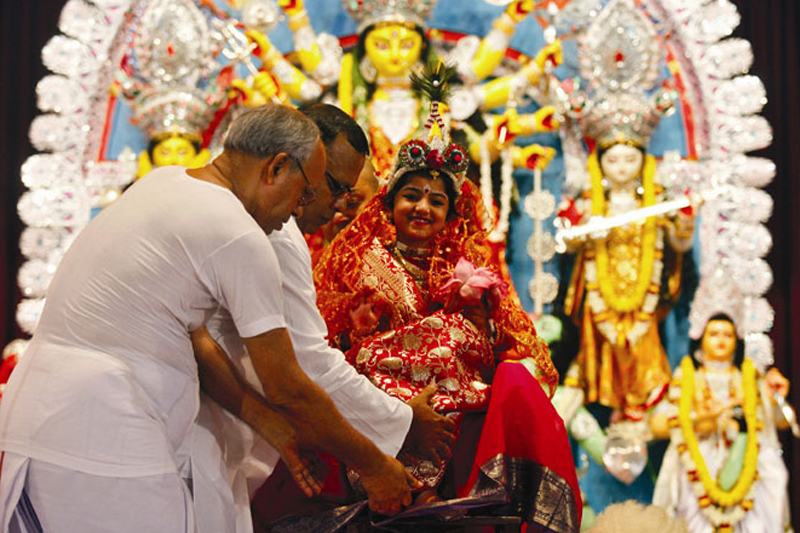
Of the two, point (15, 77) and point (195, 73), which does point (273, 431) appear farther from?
point (15, 77)

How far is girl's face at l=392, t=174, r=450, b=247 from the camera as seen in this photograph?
331cm

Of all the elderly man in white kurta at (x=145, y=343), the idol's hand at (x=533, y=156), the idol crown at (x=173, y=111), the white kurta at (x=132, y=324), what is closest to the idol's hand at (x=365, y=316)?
the elderly man in white kurta at (x=145, y=343)

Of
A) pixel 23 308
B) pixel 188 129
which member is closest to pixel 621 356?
pixel 188 129

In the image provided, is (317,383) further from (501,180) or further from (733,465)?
(733,465)

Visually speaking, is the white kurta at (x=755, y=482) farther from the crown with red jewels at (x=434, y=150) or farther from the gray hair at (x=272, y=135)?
the gray hair at (x=272, y=135)

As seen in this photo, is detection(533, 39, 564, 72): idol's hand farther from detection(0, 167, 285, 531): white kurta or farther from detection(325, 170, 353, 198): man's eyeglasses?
detection(0, 167, 285, 531): white kurta

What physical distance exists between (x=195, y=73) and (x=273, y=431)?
3.90 metres

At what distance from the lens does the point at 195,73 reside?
594 cm

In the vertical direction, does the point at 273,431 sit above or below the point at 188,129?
below

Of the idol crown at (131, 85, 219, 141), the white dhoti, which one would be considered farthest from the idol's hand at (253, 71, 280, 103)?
the white dhoti

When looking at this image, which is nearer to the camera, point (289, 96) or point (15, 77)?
point (289, 96)

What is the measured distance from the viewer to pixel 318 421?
2377 millimetres

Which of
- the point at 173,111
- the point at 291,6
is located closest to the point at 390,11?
the point at 291,6

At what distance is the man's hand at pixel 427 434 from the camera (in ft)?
9.00
